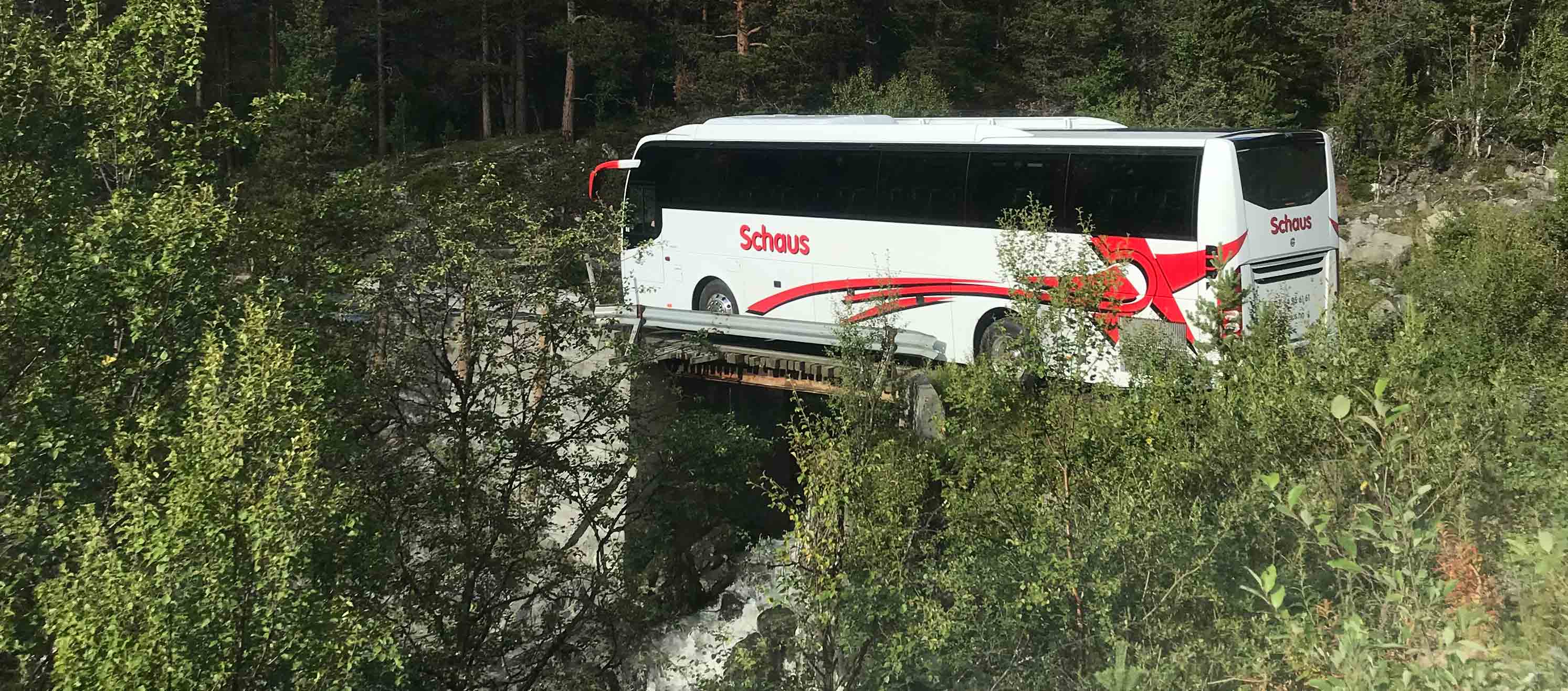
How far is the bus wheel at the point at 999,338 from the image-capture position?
16.1 m

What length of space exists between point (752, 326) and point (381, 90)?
35.2 m

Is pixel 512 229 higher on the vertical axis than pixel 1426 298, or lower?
higher

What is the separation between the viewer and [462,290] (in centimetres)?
1484

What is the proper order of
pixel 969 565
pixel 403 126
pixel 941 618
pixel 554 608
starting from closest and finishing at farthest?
1. pixel 941 618
2. pixel 969 565
3. pixel 554 608
4. pixel 403 126

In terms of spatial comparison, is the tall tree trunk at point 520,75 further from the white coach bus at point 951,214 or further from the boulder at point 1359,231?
the boulder at point 1359,231

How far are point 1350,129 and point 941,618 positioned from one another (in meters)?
31.4

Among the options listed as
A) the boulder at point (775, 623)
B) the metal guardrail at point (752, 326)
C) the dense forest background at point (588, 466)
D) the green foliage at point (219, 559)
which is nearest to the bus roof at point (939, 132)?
the dense forest background at point (588, 466)

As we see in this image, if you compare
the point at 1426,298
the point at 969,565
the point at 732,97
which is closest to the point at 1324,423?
the point at 969,565

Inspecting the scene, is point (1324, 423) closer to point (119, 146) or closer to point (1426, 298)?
point (1426, 298)

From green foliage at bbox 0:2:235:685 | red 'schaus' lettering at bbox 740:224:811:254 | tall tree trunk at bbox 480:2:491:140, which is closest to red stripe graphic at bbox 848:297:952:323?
red 'schaus' lettering at bbox 740:224:811:254

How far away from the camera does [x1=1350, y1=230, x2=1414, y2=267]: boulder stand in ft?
104

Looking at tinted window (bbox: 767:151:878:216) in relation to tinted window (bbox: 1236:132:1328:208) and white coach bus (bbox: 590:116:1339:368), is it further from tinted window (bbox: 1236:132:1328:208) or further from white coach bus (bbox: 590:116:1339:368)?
tinted window (bbox: 1236:132:1328:208)

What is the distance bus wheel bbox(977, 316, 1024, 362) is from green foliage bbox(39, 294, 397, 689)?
9.10 metres

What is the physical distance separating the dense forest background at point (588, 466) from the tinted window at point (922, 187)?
191 cm
